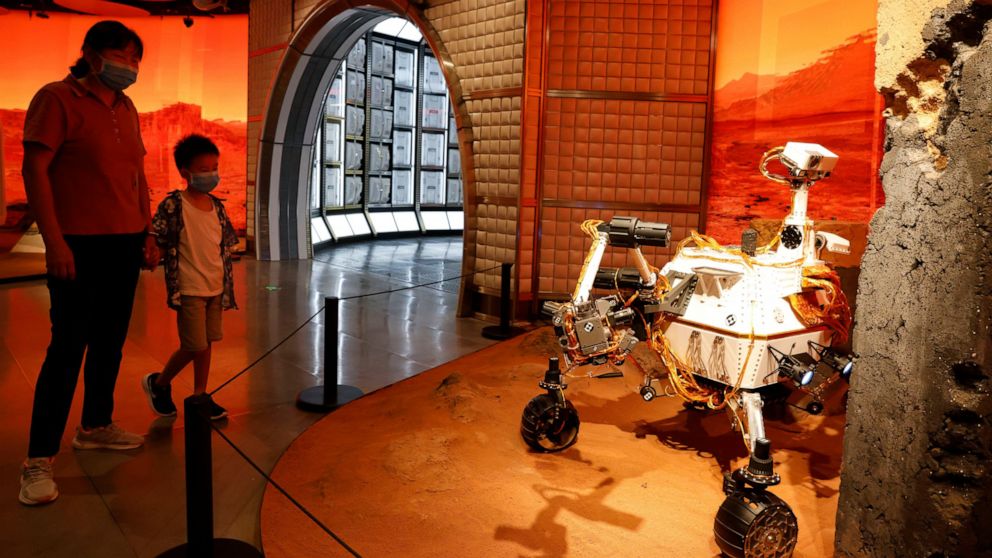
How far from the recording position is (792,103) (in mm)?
5699

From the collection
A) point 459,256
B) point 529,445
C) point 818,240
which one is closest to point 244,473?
point 529,445

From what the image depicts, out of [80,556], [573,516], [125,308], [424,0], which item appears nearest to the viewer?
[80,556]

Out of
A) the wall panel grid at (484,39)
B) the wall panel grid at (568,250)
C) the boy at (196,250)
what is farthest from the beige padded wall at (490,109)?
the boy at (196,250)

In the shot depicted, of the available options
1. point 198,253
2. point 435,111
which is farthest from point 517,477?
point 435,111

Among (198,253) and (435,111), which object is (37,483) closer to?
(198,253)

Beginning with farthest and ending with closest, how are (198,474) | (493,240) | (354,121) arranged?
(354,121) < (493,240) < (198,474)

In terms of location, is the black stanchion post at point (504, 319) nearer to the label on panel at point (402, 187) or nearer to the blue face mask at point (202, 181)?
the blue face mask at point (202, 181)

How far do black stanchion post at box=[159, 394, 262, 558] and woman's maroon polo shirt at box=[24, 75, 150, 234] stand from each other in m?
1.22

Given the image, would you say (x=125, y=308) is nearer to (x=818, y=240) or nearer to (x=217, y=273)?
(x=217, y=273)

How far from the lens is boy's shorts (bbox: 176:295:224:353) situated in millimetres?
3750

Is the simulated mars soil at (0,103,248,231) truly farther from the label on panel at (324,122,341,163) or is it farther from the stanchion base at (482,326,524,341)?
the stanchion base at (482,326,524,341)

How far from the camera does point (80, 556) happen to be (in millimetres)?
2684

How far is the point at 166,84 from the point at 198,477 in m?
10.3

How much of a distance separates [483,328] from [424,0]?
3.31m
